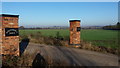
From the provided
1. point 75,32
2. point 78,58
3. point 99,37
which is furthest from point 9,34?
point 99,37

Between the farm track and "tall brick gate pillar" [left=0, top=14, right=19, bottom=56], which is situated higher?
A: "tall brick gate pillar" [left=0, top=14, right=19, bottom=56]

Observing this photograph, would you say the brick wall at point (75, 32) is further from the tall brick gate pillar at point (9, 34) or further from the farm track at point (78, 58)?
the tall brick gate pillar at point (9, 34)

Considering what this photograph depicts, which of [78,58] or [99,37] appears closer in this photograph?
[78,58]

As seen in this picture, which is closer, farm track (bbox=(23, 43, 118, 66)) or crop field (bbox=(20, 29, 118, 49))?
farm track (bbox=(23, 43, 118, 66))

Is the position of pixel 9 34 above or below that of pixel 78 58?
above

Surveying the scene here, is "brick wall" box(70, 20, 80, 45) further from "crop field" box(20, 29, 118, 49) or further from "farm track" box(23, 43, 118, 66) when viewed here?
"crop field" box(20, 29, 118, 49)

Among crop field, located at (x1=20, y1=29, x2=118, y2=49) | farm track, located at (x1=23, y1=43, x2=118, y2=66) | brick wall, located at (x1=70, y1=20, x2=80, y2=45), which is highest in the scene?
brick wall, located at (x1=70, y1=20, x2=80, y2=45)

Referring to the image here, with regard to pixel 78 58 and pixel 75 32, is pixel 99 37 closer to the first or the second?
pixel 75 32

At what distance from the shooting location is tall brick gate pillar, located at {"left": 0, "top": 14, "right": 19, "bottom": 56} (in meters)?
6.80

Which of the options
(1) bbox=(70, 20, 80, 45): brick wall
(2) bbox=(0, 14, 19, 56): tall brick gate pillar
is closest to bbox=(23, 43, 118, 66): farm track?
(2) bbox=(0, 14, 19, 56): tall brick gate pillar

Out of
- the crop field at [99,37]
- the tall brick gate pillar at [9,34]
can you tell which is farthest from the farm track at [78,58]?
the crop field at [99,37]

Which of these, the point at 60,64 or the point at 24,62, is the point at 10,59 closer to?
the point at 24,62

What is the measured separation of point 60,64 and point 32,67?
133cm

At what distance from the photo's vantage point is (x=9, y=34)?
7.00 meters
